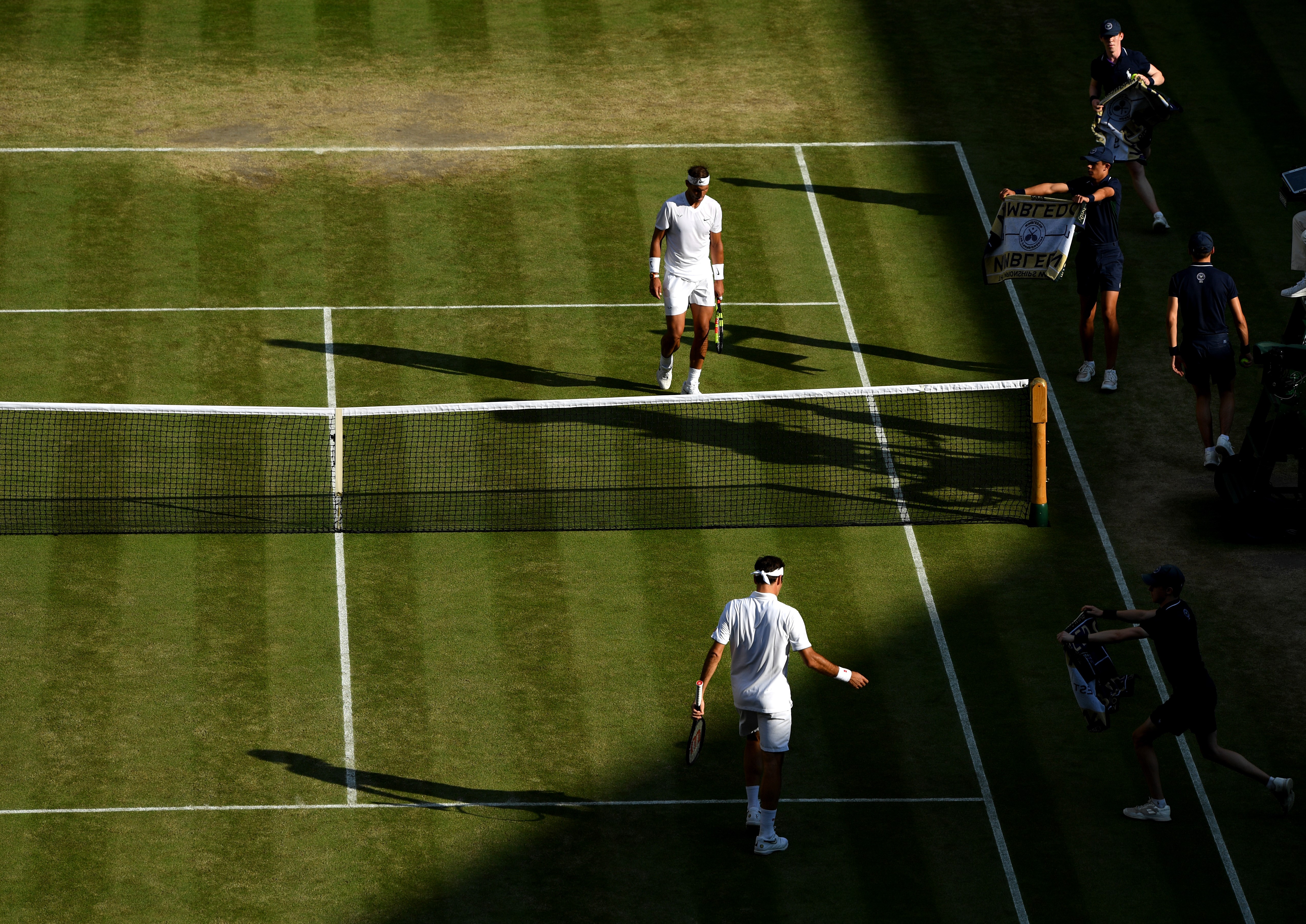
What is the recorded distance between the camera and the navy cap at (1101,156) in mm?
18656

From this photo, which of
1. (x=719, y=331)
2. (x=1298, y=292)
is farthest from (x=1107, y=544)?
(x=719, y=331)

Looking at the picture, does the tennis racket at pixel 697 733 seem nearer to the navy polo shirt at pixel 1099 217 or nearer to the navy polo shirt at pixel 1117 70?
the navy polo shirt at pixel 1099 217

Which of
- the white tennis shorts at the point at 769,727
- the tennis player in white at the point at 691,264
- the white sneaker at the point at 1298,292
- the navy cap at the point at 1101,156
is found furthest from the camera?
the navy cap at the point at 1101,156

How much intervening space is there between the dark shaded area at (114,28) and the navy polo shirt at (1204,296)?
49.9 ft

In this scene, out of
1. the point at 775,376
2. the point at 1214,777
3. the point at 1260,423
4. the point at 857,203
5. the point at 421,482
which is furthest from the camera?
the point at 857,203

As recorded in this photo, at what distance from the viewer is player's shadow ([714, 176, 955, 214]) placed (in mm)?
22562

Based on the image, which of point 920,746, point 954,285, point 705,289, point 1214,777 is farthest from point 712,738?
point 954,285

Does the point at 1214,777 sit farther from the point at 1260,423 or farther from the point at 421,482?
the point at 421,482

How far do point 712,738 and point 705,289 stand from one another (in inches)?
212

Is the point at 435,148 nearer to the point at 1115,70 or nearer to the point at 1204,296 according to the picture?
the point at 1115,70

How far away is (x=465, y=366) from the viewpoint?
19.5 m

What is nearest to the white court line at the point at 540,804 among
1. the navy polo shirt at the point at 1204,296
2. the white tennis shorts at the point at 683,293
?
Answer: the navy polo shirt at the point at 1204,296

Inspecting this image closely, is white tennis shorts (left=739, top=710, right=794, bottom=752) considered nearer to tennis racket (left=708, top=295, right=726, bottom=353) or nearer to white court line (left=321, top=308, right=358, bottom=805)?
white court line (left=321, top=308, right=358, bottom=805)

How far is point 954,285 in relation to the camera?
2108 cm
